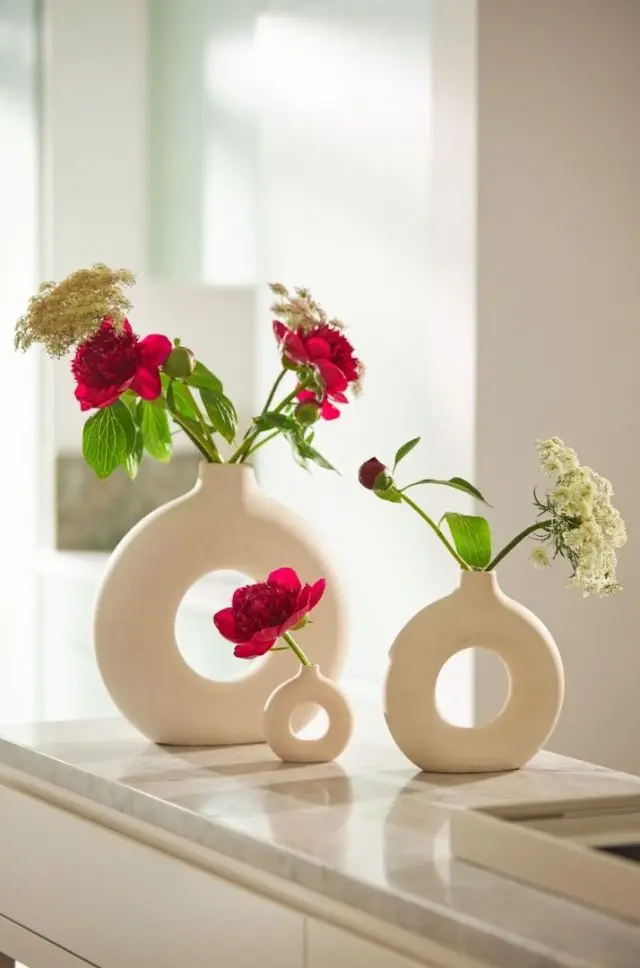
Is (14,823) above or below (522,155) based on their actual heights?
below

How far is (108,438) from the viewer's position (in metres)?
1.44

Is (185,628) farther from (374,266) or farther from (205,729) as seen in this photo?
(205,729)

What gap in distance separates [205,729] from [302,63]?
1660mm

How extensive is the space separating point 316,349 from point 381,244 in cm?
121

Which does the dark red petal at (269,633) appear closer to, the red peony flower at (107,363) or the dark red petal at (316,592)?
the dark red petal at (316,592)

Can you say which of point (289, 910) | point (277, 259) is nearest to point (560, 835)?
point (289, 910)

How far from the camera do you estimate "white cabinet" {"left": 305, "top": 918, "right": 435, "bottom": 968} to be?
3.15ft

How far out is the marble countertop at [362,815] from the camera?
88 centimetres

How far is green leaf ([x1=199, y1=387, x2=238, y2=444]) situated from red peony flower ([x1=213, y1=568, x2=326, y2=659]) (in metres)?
0.20

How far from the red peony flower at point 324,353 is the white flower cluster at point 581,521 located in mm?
223

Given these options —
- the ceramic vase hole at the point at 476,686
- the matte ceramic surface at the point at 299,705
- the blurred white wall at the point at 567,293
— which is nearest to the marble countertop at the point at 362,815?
the matte ceramic surface at the point at 299,705

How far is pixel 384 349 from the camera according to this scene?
258 cm

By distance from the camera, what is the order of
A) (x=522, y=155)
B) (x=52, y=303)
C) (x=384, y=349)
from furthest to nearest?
1. (x=384, y=349)
2. (x=522, y=155)
3. (x=52, y=303)

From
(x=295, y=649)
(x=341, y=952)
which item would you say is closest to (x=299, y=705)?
(x=295, y=649)
